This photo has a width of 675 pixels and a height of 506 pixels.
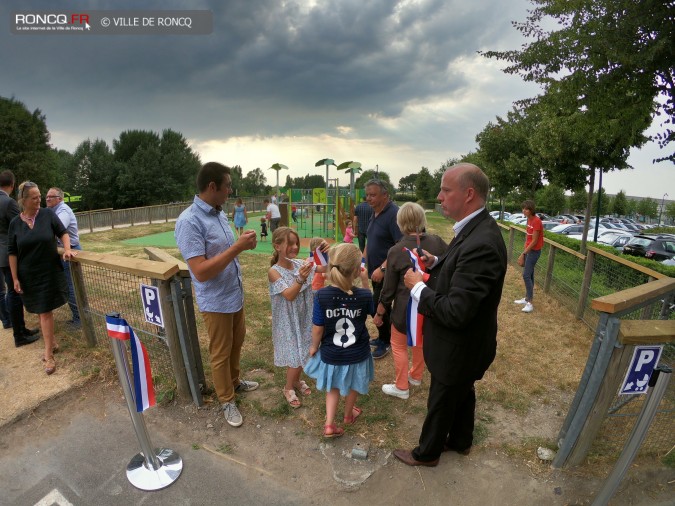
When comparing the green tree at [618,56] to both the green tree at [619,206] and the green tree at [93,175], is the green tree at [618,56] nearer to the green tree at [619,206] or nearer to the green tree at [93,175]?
the green tree at [93,175]

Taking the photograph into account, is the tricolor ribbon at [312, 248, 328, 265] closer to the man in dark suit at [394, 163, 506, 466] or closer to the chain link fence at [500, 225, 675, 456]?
the man in dark suit at [394, 163, 506, 466]

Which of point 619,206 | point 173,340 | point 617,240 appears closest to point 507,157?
point 617,240

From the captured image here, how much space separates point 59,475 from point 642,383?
3.65m

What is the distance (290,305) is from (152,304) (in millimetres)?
1073

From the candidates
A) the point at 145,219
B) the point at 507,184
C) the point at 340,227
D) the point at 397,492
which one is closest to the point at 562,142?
the point at 340,227

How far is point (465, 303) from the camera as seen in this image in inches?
75.5

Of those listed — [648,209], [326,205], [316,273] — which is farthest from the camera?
[648,209]

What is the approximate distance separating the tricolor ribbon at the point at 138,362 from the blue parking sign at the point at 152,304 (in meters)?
0.61

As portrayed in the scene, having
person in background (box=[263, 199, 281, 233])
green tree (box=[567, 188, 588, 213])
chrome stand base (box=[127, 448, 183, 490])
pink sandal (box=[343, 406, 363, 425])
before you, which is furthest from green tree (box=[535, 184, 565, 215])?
chrome stand base (box=[127, 448, 183, 490])

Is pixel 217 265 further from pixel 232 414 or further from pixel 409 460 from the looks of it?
pixel 409 460

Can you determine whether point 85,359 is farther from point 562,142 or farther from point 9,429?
point 562,142

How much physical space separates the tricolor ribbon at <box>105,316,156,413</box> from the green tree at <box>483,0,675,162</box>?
5.38 m

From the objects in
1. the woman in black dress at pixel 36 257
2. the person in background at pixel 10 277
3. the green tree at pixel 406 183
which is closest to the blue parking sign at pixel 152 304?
the woman in black dress at pixel 36 257

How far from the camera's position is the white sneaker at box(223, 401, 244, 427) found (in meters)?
2.98
